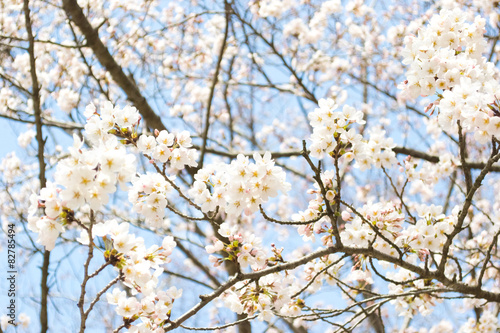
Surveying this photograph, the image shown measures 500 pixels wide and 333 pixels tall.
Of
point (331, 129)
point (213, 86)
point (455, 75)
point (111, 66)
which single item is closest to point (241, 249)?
point (331, 129)

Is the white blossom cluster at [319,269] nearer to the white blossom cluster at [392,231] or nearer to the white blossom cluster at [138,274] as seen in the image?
the white blossom cluster at [392,231]

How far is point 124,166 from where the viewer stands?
1692 mm

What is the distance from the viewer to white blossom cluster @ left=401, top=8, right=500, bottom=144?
1915 mm

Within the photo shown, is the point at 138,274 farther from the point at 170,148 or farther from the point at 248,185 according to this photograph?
the point at 170,148

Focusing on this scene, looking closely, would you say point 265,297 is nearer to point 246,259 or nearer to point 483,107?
point 246,259

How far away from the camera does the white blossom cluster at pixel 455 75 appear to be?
192 centimetres

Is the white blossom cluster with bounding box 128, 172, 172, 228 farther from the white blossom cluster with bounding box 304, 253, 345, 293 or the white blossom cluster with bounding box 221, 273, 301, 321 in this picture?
the white blossom cluster with bounding box 304, 253, 345, 293

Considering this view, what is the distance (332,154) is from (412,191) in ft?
18.9

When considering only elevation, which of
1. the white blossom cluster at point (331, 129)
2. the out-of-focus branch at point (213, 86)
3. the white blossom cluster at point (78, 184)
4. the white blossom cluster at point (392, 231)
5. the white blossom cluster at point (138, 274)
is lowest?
the white blossom cluster at point (138, 274)

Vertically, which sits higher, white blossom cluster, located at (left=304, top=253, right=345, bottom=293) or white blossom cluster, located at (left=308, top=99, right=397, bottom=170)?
white blossom cluster, located at (left=308, top=99, right=397, bottom=170)

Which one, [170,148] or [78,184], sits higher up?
[170,148]

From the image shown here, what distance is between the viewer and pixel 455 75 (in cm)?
219

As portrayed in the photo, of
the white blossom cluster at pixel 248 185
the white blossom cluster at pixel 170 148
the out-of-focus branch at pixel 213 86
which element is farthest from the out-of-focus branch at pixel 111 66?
the white blossom cluster at pixel 248 185

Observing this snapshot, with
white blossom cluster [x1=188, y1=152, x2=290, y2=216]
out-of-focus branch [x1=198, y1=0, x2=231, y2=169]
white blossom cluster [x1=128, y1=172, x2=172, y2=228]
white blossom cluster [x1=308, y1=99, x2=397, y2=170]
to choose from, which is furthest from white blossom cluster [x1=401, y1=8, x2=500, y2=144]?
out-of-focus branch [x1=198, y1=0, x2=231, y2=169]
